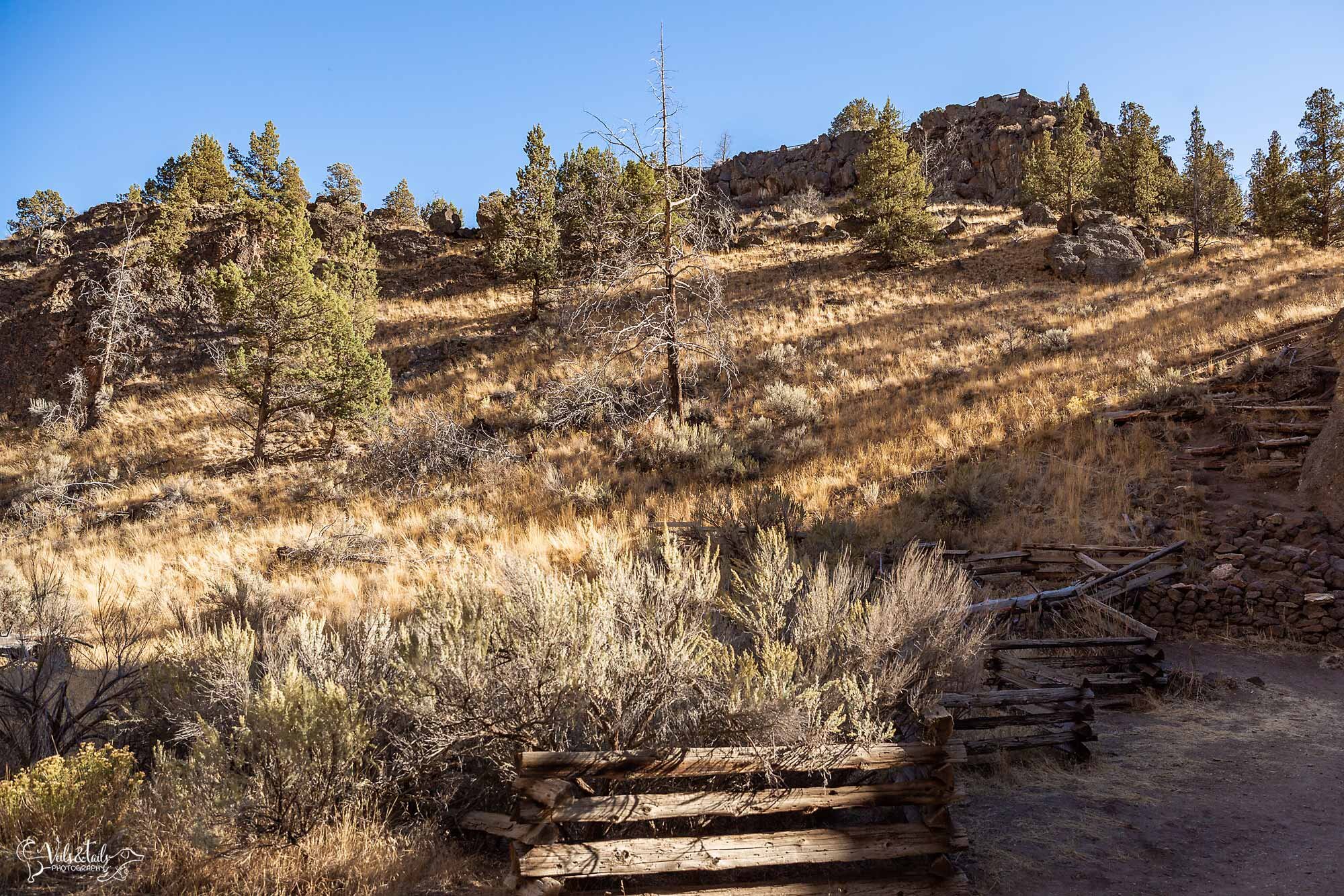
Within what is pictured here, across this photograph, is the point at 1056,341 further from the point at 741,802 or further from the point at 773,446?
the point at 741,802

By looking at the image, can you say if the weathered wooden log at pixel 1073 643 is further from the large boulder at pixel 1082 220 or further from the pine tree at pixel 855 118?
the pine tree at pixel 855 118

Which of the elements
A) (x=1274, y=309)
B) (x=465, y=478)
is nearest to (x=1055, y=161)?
(x=1274, y=309)

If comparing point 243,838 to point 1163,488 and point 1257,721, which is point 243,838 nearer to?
point 1257,721

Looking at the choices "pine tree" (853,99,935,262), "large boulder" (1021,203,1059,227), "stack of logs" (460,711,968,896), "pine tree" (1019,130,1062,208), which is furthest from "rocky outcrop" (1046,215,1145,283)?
"stack of logs" (460,711,968,896)

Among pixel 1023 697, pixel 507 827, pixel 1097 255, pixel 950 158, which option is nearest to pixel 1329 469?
pixel 1023 697

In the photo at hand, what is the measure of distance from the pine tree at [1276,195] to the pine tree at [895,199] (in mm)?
16805

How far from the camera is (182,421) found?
88.9ft

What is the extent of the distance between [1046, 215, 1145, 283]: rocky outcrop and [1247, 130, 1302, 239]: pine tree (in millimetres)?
9739

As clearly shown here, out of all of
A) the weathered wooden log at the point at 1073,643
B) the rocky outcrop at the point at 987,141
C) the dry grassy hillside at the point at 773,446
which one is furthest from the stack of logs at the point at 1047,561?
the rocky outcrop at the point at 987,141

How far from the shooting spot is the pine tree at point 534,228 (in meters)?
30.0

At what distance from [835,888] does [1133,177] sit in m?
41.4

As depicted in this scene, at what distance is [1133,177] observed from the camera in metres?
34.8

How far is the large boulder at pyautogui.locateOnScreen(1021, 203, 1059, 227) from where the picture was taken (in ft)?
Answer: 118

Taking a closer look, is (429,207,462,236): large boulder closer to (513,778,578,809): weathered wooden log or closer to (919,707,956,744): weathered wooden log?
(513,778,578,809): weathered wooden log
